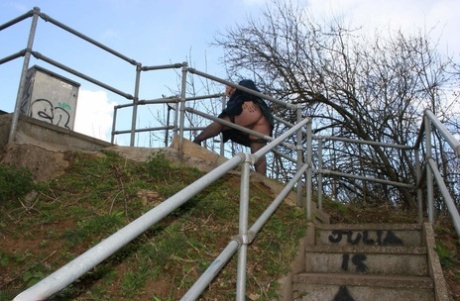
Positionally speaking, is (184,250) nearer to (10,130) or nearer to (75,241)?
(75,241)

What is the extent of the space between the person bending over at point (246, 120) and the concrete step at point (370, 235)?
1.52m

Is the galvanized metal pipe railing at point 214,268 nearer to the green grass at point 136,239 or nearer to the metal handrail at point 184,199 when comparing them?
the metal handrail at point 184,199

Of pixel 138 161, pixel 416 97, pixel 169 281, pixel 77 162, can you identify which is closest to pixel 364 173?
pixel 416 97

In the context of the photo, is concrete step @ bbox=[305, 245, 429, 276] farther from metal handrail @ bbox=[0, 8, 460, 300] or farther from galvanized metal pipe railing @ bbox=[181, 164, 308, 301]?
galvanized metal pipe railing @ bbox=[181, 164, 308, 301]

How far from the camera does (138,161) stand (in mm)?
4637

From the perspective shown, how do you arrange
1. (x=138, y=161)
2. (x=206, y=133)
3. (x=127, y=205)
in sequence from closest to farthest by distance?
1. (x=127, y=205)
2. (x=138, y=161)
3. (x=206, y=133)

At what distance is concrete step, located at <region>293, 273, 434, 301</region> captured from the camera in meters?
2.96

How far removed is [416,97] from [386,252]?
19.3 feet

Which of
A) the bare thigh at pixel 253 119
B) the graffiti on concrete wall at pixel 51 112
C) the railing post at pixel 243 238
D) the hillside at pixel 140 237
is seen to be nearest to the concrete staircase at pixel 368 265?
the hillside at pixel 140 237

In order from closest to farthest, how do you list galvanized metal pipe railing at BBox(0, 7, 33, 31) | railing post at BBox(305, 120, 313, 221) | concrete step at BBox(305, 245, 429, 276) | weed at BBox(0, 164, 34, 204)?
concrete step at BBox(305, 245, 429, 276), weed at BBox(0, 164, 34, 204), railing post at BBox(305, 120, 313, 221), galvanized metal pipe railing at BBox(0, 7, 33, 31)

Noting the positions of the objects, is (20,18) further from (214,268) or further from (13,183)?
(214,268)

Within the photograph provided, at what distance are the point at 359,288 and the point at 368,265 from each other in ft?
1.21

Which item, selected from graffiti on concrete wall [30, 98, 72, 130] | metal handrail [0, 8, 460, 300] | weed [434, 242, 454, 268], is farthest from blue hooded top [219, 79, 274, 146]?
weed [434, 242, 454, 268]

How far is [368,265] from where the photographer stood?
344 centimetres
